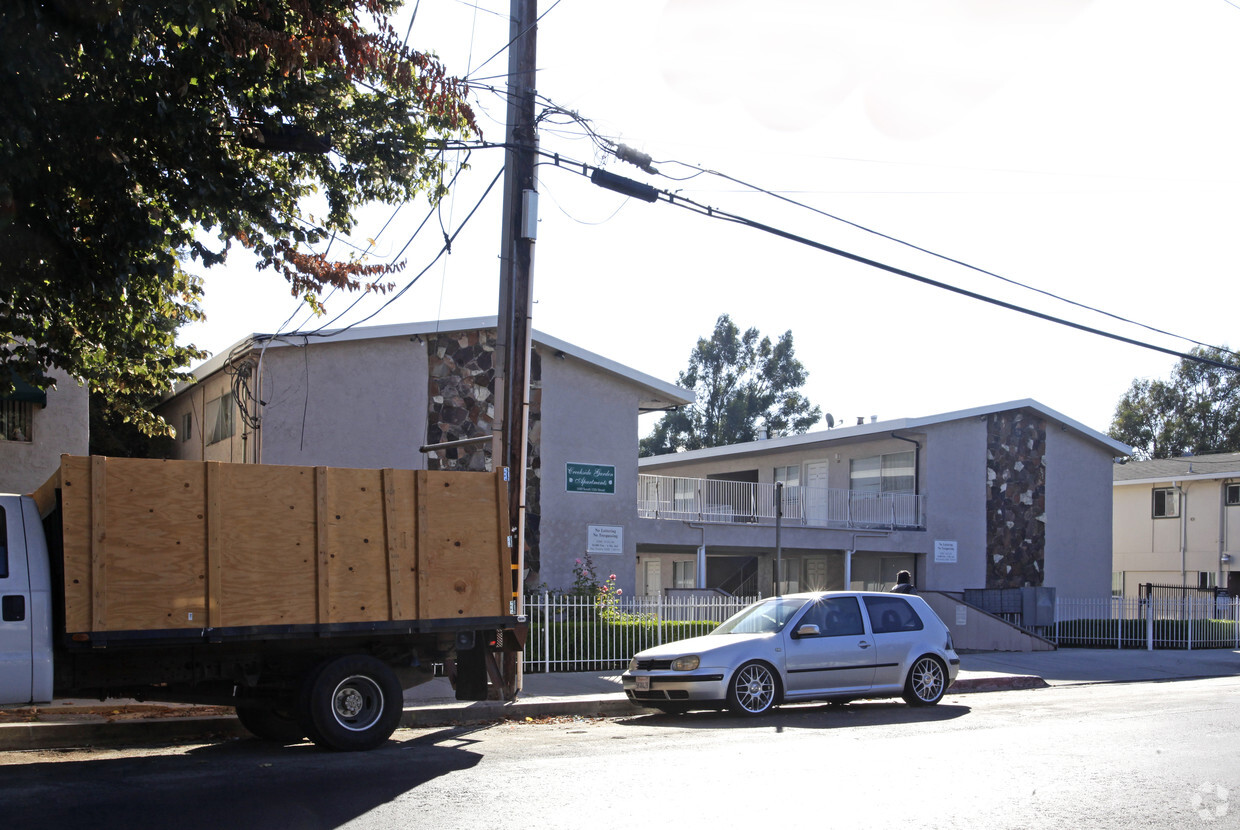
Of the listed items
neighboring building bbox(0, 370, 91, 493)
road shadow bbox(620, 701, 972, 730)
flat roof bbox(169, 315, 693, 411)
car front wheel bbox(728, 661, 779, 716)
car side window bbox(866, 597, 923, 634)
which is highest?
flat roof bbox(169, 315, 693, 411)

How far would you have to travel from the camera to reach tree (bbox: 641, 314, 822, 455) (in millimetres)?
60938

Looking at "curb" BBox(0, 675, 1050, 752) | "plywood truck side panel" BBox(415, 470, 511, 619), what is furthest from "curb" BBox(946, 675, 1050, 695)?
"plywood truck side panel" BBox(415, 470, 511, 619)

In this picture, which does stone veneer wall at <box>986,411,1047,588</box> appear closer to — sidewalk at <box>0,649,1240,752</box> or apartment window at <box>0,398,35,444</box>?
sidewalk at <box>0,649,1240,752</box>

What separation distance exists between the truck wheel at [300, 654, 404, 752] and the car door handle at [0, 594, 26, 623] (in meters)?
2.26

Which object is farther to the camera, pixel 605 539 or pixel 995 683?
pixel 605 539

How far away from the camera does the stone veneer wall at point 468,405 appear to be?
21.4 meters

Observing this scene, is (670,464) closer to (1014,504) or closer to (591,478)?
(1014,504)

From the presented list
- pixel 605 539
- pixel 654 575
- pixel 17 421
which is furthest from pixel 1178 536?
pixel 17 421

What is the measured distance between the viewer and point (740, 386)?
6141 centimetres

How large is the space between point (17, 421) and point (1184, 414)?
57.8m

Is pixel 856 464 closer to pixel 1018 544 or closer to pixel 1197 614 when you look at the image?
pixel 1018 544

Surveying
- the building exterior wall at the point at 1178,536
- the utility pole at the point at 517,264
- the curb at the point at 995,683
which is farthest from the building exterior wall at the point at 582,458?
the building exterior wall at the point at 1178,536

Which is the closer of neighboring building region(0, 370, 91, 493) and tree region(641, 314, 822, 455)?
neighboring building region(0, 370, 91, 493)

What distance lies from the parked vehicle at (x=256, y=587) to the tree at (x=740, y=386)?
5053 centimetres
